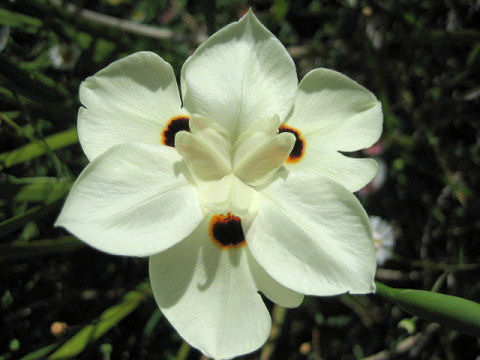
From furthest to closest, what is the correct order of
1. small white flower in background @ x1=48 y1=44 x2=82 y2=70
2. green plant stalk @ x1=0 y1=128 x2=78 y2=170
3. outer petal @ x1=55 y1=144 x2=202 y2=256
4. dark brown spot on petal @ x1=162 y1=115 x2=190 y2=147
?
small white flower in background @ x1=48 y1=44 x2=82 y2=70, green plant stalk @ x1=0 y1=128 x2=78 y2=170, dark brown spot on petal @ x1=162 y1=115 x2=190 y2=147, outer petal @ x1=55 y1=144 x2=202 y2=256

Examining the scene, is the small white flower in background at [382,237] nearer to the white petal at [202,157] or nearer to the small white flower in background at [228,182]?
the small white flower in background at [228,182]

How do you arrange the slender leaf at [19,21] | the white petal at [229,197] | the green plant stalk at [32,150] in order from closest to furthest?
the white petal at [229,197] → the green plant stalk at [32,150] → the slender leaf at [19,21]

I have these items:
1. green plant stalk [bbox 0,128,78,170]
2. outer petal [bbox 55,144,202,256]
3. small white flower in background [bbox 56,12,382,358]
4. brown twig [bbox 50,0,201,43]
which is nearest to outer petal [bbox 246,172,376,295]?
small white flower in background [bbox 56,12,382,358]

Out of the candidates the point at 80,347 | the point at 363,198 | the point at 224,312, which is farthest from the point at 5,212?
the point at 363,198

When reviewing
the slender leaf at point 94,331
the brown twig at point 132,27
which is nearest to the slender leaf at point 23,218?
the slender leaf at point 94,331

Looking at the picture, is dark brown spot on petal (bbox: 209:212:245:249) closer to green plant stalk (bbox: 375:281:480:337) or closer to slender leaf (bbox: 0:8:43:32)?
green plant stalk (bbox: 375:281:480:337)

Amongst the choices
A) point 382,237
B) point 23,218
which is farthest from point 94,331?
point 382,237
